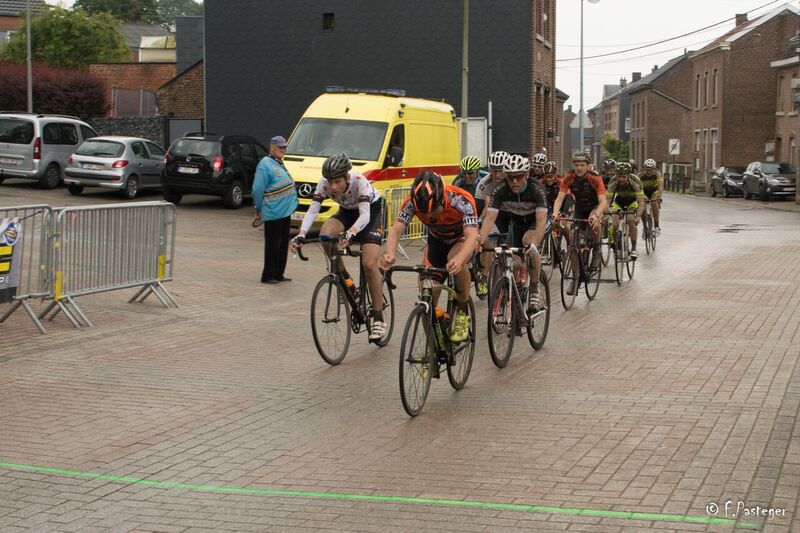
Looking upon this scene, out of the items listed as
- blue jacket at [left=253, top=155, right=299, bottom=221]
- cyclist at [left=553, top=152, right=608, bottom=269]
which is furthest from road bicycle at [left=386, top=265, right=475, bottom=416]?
blue jacket at [left=253, top=155, right=299, bottom=221]

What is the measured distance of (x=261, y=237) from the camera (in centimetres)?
2255

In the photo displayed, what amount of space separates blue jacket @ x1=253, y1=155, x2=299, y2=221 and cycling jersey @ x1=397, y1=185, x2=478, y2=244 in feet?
22.7

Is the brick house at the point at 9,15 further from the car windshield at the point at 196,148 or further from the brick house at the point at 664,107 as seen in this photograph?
the car windshield at the point at 196,148

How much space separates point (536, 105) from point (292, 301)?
78.0 feet

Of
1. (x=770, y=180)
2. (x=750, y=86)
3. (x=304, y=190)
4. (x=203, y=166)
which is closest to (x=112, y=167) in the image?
(x=203, y=166)

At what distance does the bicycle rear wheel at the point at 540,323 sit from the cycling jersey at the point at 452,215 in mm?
1940

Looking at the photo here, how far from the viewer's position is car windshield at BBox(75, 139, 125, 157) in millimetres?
28672

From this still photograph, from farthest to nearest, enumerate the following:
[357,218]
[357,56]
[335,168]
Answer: [357,56] → [357,218] → [335,168]

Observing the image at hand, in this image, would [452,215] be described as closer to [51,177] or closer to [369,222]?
[369,222]

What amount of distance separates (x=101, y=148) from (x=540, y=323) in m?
20.5

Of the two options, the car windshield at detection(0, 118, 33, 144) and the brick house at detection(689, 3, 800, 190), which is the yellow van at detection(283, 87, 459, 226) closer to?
the car windshield at detection(0, 118, 33, 144)

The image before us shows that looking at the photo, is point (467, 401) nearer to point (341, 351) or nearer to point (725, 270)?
Result: point (341, 351)

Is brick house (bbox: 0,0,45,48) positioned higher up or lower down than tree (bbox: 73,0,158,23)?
lower down

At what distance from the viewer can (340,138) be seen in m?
22.9
